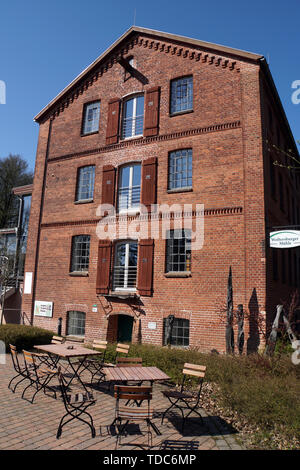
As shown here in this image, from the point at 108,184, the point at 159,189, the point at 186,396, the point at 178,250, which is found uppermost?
the point at 108,184

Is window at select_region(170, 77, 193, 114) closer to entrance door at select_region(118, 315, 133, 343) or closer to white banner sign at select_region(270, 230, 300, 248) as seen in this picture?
white banner sign at select_region(270, 230, 300, 248)

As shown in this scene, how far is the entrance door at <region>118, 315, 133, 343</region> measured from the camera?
14.3 metres

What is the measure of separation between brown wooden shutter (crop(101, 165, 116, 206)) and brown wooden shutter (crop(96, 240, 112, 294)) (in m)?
1.79

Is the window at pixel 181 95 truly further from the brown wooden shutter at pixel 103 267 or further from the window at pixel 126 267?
the brown wooden shutter at pixel 103 267

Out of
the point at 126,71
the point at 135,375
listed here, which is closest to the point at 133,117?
the point at 126,71

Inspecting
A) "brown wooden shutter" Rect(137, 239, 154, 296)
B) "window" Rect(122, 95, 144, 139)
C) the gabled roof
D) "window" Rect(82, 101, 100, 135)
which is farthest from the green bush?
the gabled roof

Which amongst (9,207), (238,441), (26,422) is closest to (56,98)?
(26,422)

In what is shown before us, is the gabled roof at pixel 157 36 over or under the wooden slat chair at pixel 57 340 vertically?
over

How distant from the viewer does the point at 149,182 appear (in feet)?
47.1

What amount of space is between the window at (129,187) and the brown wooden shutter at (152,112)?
4.93ft

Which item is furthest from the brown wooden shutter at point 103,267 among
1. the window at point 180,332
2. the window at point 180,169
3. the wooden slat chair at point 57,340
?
the window at point 180,169

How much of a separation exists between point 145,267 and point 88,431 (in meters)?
8.28

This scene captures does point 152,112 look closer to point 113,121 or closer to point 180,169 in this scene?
point 113,121

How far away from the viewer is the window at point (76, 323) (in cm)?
1516
